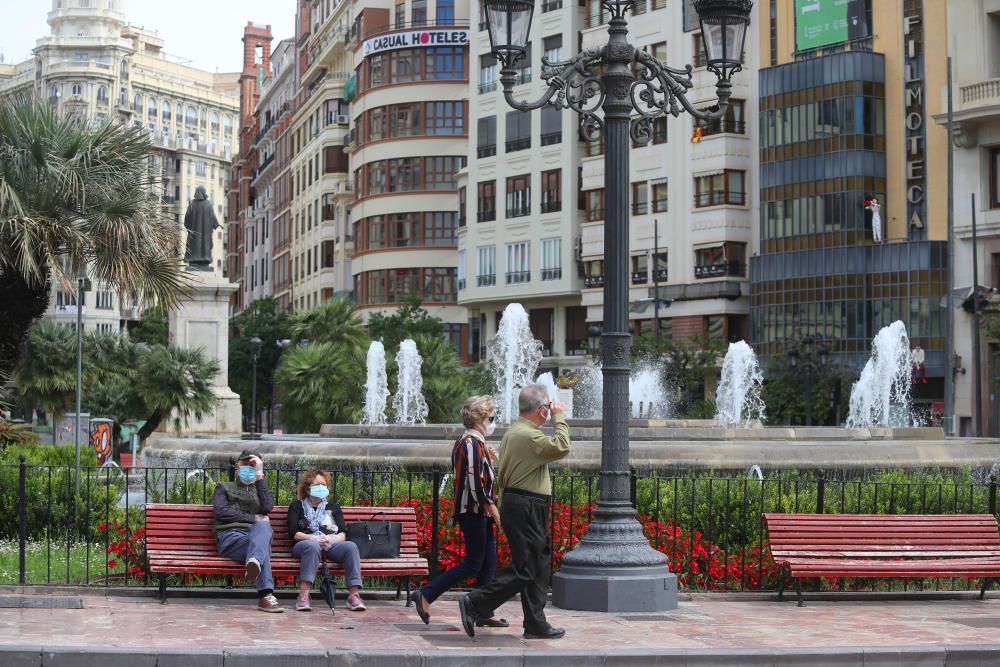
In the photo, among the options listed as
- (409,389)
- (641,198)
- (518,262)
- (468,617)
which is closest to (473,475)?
(468,617)

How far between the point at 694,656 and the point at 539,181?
196 ft

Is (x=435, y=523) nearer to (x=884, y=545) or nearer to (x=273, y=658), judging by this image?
(x=273, y=658)

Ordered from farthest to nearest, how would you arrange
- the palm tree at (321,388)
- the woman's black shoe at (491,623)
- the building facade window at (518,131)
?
the building facade window at (518,131) < the palm tree at (321,388) < the woman's black shoe at (491,623)

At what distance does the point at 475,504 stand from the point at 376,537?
1.72m

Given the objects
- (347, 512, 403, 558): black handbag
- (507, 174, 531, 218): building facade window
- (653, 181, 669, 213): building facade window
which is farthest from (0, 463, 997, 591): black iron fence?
(507, 174, 531, 218): building facade window

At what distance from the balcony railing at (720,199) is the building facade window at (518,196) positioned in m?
9.56

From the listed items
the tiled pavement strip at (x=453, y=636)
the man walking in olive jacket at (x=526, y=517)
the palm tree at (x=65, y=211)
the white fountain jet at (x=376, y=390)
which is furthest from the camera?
the white fountain jet at (x=376, y=390)

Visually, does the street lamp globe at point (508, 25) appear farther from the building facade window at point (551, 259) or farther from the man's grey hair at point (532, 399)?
the building facade window at point (551, 259)

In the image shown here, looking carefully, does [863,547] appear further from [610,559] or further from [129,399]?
[129,399]

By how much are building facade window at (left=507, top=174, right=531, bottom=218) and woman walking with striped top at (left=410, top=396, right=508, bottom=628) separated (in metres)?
58.9

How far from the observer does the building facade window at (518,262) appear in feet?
231

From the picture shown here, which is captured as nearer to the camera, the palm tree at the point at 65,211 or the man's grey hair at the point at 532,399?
the man's grey hair at the point at 532,399

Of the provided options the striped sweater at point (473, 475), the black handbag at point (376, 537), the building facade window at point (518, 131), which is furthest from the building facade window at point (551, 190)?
the striped sweater at point (473, 475)

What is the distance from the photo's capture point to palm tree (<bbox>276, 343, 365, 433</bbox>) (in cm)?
4281
